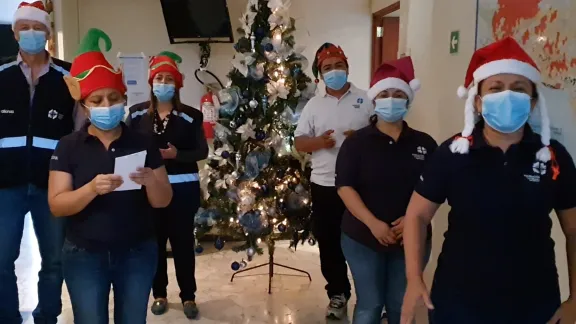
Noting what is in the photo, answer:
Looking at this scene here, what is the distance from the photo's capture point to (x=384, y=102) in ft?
6.95

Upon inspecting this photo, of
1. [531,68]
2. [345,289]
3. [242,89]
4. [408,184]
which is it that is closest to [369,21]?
[242,89]

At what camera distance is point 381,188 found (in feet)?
6.84

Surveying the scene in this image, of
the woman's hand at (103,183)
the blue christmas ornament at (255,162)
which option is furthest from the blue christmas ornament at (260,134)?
the woman's hand at (103,183)

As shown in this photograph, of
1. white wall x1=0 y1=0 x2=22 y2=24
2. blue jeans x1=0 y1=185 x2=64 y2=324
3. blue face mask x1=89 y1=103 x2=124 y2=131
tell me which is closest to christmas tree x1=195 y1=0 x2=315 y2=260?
blue jeans x1=0 y1=185 x2=64 y2=324

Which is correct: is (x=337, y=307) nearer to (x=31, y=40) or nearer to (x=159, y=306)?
(x=159, y=306)

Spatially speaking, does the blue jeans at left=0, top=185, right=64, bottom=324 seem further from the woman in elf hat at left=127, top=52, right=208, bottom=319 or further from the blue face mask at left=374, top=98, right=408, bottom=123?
the blue face mask at left=374, top=98, right=408, bottom=123

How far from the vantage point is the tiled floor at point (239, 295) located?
312cm

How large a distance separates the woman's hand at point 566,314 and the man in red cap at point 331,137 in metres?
1.52

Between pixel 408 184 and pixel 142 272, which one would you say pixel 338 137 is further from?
pixel 142 272

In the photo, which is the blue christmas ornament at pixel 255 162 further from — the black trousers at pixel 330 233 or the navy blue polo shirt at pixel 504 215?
the navy blue polo shirt at pixel 504 215

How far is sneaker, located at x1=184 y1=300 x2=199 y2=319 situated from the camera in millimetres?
3098

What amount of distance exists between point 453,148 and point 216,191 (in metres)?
2.23

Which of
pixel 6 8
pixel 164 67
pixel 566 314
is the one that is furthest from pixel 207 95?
pixel 566 314

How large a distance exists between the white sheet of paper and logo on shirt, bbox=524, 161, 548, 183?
48.0 inches
